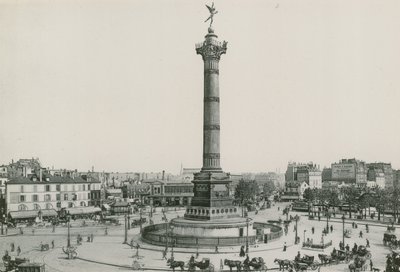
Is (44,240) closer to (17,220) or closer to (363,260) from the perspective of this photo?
(17,220)

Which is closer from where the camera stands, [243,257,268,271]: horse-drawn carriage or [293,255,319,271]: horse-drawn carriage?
[293,255,319,271]: horse-drawn carriage

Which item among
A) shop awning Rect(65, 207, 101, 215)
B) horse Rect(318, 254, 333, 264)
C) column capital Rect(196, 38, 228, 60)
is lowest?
shop awning Rect(65, 207, 101, 215)

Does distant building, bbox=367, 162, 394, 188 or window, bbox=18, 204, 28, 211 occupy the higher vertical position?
distant building, bbox=367, 162, 394, 188

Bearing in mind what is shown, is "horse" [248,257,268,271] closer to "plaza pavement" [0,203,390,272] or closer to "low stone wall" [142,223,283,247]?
"plaza pavement" [0,203,390,272]

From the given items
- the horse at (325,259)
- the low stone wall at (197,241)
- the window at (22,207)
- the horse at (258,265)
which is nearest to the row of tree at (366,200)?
the low stone wall at (197,241)

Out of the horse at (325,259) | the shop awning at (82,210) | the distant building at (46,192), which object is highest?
the distant building at (46,192)

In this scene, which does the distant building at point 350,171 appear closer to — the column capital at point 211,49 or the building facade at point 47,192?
the building facade at point 47,192

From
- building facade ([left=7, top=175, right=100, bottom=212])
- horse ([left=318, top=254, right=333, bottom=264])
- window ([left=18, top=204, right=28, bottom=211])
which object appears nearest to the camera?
horse ([left=318, top=254, right=333, bottom=264])

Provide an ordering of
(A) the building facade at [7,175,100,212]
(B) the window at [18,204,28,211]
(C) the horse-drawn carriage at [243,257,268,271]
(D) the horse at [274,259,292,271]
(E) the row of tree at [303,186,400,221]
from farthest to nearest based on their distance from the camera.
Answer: (E) the row of tree at [303,186,400,221] → (B) the window at [18,204,28,211] → (A) the building facade at [7,175,100,212] → (D) the horse at [274,259,292,271] → (C) the horse-drawn carriage at [243,257,268,271]

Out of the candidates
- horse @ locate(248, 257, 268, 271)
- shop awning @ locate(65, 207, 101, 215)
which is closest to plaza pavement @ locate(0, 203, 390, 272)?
horse @ locate(248, 257, 268, 271)

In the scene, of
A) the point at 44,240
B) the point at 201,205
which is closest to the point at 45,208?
the point at 44,240

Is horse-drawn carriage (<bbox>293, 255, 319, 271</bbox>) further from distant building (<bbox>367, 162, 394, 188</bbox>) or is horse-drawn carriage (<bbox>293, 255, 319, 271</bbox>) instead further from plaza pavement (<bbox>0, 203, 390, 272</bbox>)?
distant building (<bbox>367, 162, 394, 188</bbox>)
